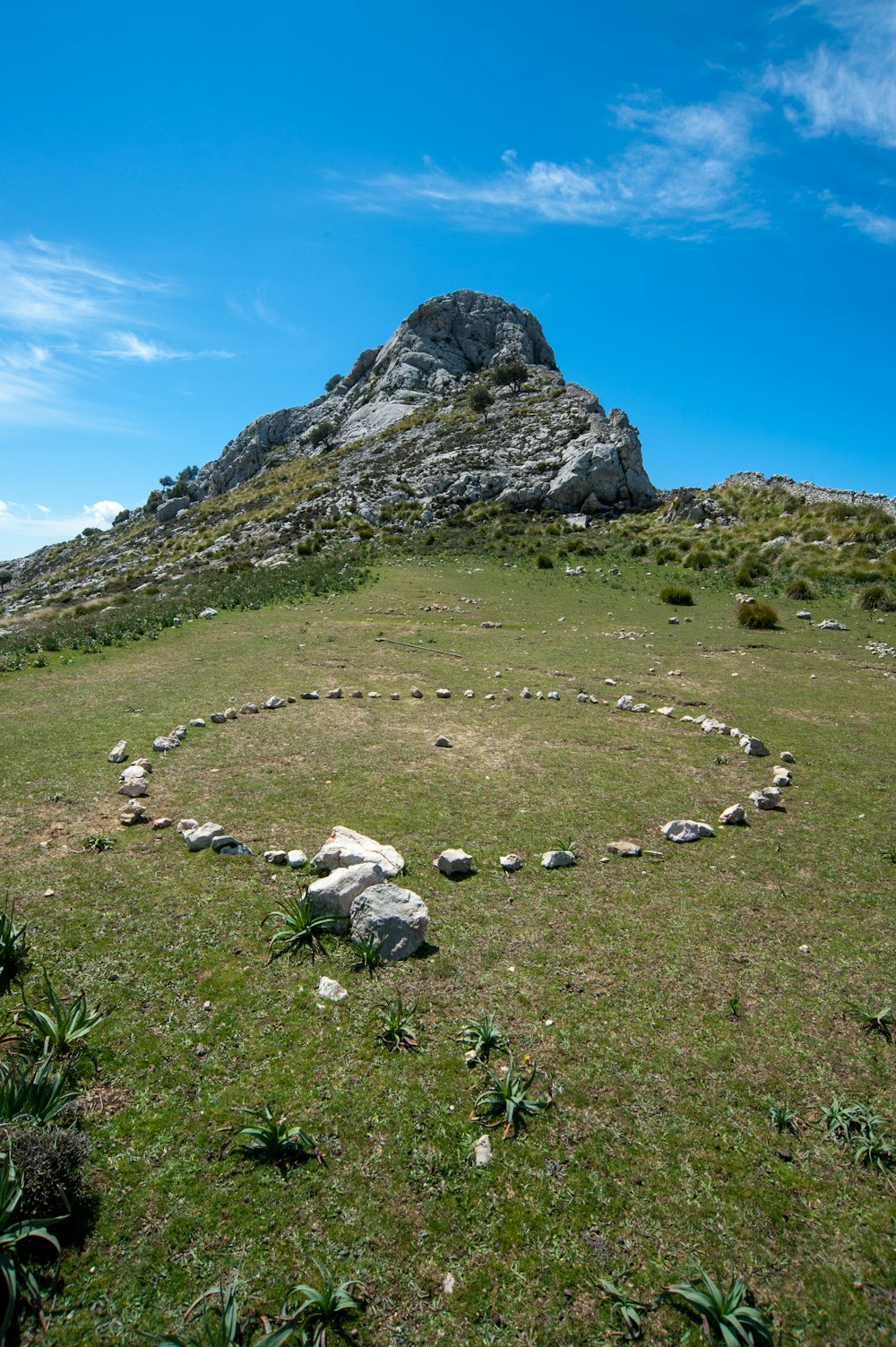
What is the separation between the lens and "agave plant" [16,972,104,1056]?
4789 mm

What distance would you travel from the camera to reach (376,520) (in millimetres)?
52594

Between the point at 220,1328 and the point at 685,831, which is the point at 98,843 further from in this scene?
the point at 685,831

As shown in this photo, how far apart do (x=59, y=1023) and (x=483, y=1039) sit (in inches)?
131

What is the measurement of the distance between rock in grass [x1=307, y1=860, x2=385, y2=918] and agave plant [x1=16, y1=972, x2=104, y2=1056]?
211cm

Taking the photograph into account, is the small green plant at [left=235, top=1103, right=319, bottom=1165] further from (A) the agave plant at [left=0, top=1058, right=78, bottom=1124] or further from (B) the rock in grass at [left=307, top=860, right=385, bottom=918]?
(B) the rock in grass at [left=307, top=860, right=385, bottom=918]

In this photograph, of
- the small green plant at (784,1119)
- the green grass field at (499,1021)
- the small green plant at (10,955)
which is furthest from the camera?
the small green plant at (10,955)

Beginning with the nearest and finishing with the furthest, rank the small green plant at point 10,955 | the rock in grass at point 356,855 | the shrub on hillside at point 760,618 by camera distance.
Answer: the small green plant at point 10,955 < the rock in grass at point 356,855 < the shrub on hillside at point 760,618

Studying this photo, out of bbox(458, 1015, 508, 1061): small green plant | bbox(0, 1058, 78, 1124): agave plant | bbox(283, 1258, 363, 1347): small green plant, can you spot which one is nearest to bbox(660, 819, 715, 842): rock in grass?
bbox(458, 1015, 508, 1061): small green plant

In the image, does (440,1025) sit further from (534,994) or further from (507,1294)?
(507,1294)

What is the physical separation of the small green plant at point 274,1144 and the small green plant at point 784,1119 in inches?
128

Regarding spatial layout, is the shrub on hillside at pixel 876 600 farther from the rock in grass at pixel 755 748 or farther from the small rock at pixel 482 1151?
the small rock at pixel 482 1151

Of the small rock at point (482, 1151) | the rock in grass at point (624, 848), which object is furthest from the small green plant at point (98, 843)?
the rock in grass at point (624, 848)

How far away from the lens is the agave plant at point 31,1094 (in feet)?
13.1

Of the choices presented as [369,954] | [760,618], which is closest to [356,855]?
[369,954]
